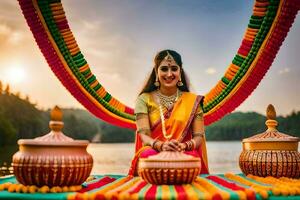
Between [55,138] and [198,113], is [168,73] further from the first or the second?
[55,138]

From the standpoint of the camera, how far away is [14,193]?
2.87 metres

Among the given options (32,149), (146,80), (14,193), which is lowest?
(14,193)

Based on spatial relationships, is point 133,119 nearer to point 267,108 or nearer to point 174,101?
point 174,101

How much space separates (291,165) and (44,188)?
202cm

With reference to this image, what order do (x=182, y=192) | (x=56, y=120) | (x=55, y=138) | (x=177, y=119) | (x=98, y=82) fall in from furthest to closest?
(x=98, y=82) < (x=177, y=119) < (x=56, y=120) < (x=55, y=138) < (x=182, y=192)

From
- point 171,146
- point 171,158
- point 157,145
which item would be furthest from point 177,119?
point 171,158

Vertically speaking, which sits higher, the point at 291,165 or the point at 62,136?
the point at 62,136

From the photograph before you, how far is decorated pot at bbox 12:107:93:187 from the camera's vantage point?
2838 mm

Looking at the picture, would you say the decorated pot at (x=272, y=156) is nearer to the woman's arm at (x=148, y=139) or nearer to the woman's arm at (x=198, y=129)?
the woman's arm at (x=198, y=129)

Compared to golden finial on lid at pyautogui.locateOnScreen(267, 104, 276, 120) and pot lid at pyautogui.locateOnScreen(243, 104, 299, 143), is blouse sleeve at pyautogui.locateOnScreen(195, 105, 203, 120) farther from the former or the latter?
golden finial on lid at pyautogui.locateOnScreen(267, 104, 276, 120)

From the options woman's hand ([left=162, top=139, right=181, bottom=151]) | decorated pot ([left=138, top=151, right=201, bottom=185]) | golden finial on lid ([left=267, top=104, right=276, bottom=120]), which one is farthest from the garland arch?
decorated pot ([left=138, top=151, right=201, bottom=185])

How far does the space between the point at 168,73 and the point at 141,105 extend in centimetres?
39

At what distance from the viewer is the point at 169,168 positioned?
112 inches

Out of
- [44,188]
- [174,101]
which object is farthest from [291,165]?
[44,188]
